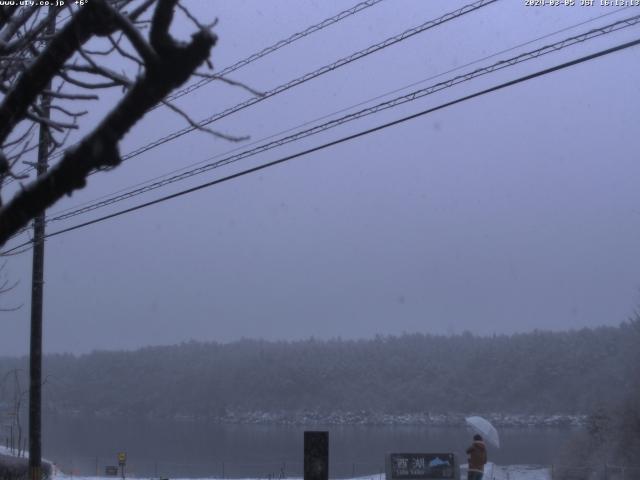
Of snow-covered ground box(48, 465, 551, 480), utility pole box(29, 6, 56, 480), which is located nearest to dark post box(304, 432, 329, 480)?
utility pole box(29, 6, 56, 480)

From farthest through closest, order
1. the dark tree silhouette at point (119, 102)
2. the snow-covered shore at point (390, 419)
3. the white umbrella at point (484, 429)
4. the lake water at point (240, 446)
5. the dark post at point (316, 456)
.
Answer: the snow-covered shore at point (390, 419)
the lake water at point (240, 446)
the white umbrella at point (484, 429)
the dark post at point (316, 456)
the dark tree silhouette at point (119, 102)

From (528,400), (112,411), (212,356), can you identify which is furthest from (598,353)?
(112,411)

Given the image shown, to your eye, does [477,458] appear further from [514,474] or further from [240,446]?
[240,446]

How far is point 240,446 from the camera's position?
158 ft

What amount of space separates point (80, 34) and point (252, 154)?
27.3 feet

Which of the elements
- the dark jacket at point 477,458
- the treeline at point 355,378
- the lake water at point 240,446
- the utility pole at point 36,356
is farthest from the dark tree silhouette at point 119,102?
the treeline at point 355,378

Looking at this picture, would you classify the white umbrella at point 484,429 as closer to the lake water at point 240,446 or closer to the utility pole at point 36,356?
the lake water at point 240,446

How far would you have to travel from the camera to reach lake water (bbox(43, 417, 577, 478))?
3616cm

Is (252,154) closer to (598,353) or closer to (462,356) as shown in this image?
(598,353)

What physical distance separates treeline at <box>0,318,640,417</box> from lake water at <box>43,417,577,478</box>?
1.69 m

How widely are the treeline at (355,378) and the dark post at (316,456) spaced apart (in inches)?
1273

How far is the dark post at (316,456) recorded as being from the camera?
38.7 ft

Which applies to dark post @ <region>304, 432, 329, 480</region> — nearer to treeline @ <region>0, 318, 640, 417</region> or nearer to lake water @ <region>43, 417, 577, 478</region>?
lake water @ <region>43, 417, 577, 478</region>

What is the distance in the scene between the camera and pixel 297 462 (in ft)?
124
